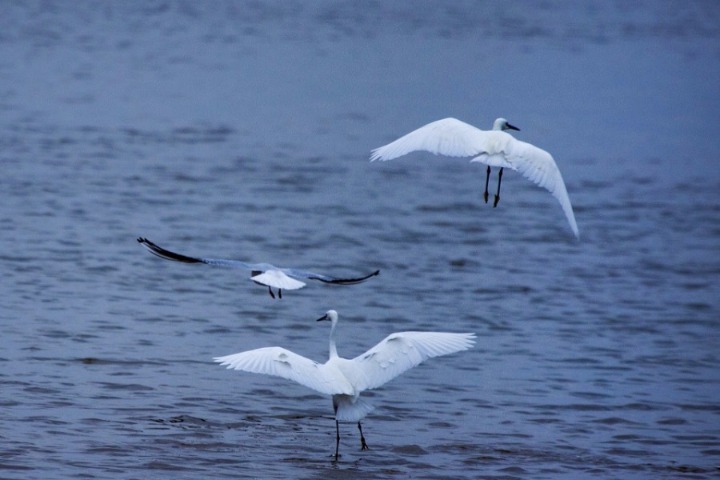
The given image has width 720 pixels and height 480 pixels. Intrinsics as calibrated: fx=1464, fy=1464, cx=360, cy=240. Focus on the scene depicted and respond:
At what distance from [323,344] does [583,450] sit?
3638 mm

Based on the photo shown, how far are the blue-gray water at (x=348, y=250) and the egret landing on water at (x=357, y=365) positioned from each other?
22.3 inches

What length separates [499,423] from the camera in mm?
13250

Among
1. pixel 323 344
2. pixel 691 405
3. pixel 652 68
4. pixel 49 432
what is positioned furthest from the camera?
pixel 652 68

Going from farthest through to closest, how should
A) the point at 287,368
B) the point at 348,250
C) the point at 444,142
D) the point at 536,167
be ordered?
the point at 348,250 < the point at 444,142 < the point at 536,167 < the point at 287,368

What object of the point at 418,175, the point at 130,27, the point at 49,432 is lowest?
the point at 49,432

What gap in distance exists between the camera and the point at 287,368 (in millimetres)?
11180

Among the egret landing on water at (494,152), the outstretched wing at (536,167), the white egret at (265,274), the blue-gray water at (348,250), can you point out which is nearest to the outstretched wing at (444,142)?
the egret landing on water at (494,152)

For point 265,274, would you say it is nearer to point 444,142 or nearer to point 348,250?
point 444,142

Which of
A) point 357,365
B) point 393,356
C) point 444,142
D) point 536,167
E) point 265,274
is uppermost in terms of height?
point 444,142

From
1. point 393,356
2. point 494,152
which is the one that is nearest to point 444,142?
point 494,152

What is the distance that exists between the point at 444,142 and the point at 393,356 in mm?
2119

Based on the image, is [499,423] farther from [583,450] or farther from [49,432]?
[49,432]

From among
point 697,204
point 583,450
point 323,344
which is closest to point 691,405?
point 583,450

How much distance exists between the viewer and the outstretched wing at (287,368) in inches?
436
